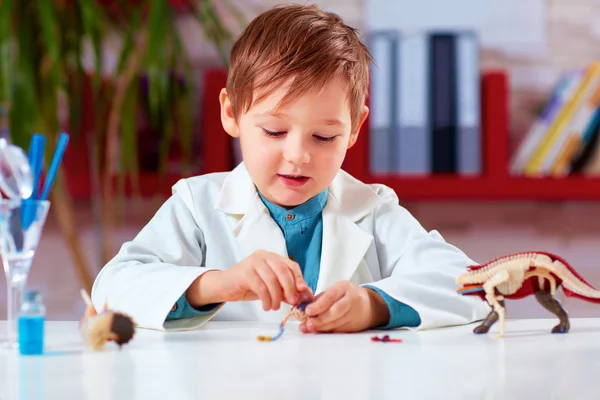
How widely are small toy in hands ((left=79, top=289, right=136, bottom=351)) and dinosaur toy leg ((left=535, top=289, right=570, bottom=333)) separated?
43 centimetres

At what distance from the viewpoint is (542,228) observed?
2.46m

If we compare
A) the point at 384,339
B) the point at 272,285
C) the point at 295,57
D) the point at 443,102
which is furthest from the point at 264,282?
the point at 443,102

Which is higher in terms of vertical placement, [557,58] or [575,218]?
[557,58]

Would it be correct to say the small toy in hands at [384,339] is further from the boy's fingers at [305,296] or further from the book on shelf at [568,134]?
the book on shelf at [568,134]

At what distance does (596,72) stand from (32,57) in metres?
1.52

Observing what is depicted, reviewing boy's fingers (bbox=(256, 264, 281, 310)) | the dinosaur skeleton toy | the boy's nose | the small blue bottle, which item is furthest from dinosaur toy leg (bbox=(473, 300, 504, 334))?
the small blue bottle

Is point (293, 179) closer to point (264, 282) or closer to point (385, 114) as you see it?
point (264, 282)

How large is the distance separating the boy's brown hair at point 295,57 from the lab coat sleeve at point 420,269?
164mm

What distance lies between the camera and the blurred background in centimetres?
214

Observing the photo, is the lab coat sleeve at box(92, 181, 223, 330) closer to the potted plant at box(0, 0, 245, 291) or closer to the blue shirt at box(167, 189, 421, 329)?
the blue shirt at box(167, 189, 421, 329)

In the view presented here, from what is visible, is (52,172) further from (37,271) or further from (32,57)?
(37,271)

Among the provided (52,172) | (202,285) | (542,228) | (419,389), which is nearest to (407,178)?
(542,228)

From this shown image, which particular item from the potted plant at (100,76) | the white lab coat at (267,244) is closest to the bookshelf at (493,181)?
the potted plant at (100,76)

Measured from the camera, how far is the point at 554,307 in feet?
2.92
